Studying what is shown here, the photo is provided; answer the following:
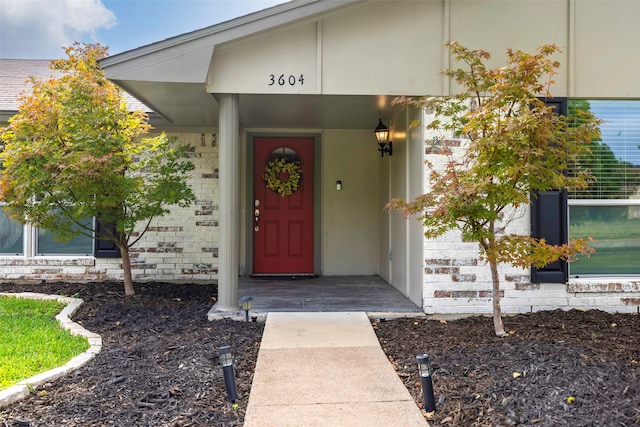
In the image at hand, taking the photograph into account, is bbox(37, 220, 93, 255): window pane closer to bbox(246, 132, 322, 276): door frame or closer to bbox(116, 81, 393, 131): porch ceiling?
bbox(116, 81, 393, 131): porch ceiling

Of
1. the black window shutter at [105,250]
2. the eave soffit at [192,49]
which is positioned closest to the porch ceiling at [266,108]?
the eave soffit at [192,49]

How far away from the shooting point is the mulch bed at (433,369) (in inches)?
90.1

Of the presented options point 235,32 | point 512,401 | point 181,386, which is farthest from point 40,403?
point 235,32

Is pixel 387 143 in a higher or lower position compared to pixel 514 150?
higher

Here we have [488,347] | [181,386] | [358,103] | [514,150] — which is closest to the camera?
[181,386]

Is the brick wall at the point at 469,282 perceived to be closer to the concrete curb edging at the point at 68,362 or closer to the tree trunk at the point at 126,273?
the concrete curb edging at the point at 68,362

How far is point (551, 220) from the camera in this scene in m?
4.29

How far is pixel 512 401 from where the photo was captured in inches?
92.5

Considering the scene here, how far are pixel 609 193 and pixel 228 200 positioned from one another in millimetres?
3993

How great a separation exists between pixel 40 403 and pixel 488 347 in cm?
300

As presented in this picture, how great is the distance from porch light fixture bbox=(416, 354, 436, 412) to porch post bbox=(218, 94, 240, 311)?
2.36m

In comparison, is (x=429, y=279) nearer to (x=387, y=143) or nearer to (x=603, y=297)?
(x=603, y=297)

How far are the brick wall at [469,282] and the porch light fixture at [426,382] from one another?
196 cm

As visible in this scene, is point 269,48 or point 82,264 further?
point 82,264
